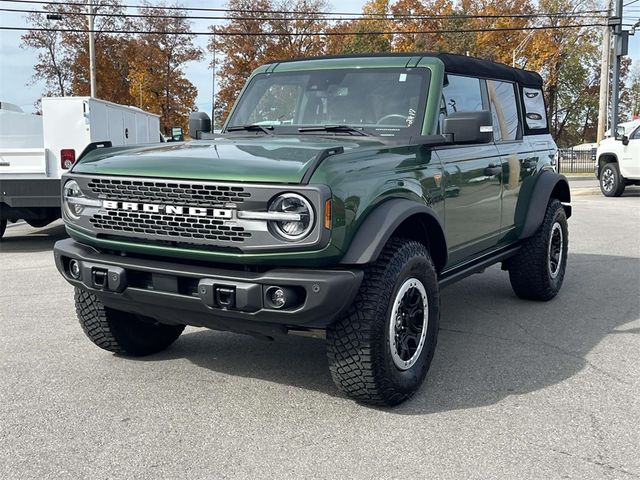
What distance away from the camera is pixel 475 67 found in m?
5.20

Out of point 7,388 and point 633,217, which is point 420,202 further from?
point 633,217

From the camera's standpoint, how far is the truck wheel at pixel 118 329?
4.29 meters

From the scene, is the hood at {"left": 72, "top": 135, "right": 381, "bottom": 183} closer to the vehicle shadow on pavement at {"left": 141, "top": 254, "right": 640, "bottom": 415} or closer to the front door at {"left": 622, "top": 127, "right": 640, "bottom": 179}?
the vehicle shadow on pavement at {"left": 141, "top": 254, "right": 640, "bottom": 415}

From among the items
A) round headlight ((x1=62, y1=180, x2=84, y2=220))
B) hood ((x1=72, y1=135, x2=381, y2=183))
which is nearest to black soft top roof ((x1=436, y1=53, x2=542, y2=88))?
hood ((x1=72, y1=135, x2=381, y2=183))

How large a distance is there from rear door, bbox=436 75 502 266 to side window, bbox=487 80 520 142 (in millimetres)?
176

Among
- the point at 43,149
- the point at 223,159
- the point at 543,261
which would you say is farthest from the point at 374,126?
the point at 43,149

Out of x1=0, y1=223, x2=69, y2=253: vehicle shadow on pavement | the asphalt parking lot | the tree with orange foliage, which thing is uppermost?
the tree with orange foliage

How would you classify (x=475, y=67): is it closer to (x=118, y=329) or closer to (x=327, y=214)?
(x=327, y=214)

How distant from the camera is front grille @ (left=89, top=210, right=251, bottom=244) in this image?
11.0ft

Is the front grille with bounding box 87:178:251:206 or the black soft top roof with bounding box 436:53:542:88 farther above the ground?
the black soft top roof with bounding box 436:53:542:88

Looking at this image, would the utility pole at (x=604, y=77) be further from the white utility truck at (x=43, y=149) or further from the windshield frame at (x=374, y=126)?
the windshield frame at (x=374, y=126)

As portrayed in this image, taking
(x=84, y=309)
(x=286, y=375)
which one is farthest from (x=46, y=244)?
(x=286, y=375)

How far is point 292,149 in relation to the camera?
3.68 m

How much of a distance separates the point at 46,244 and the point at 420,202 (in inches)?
314
